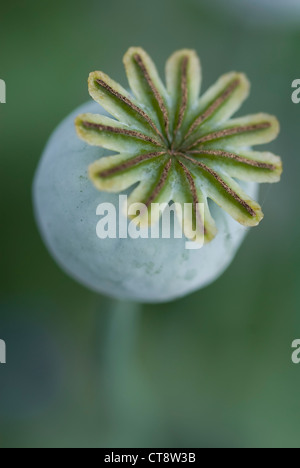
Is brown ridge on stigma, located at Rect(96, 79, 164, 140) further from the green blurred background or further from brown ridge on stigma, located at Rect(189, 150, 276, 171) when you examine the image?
the green blurred background

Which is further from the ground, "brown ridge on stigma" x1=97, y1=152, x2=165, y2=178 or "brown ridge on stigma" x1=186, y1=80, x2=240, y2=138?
"brown ridge on stigma" x1=186, y1=80, x2=240, y2=138

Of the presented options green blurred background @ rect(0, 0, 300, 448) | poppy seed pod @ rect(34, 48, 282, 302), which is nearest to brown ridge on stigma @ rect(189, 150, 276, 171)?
poppy seed pod @ rect(34, 48, 282, 302)

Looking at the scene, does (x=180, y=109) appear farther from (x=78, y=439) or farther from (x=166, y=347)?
(x=78, y=439)

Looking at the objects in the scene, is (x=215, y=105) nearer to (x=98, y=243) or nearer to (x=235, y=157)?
(x=235, y=157)

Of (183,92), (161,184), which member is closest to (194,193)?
(161,184)

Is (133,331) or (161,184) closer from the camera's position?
(161,184)

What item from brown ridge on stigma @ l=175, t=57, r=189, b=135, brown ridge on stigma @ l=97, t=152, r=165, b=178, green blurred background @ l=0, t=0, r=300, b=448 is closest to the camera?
brown ridge on stigma @ l=97, t=152, r=165, b=178

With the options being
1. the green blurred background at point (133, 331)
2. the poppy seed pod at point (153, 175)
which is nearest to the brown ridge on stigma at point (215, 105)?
the poppy seed pod at point (153, 175)
